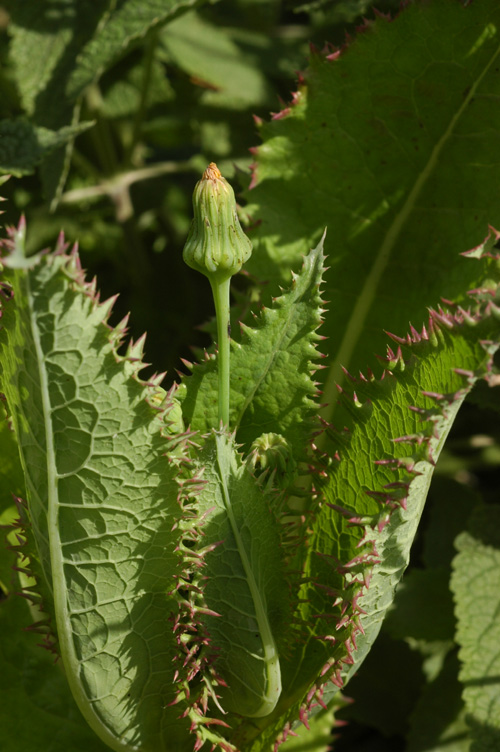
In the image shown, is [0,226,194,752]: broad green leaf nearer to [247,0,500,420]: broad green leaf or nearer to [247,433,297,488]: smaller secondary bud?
[247,433,297,488]: smaller secondary bud

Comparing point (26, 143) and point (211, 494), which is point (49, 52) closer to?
point (26, 143)

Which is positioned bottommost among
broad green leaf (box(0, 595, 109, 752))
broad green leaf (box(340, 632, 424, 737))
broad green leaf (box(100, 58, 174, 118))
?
broad green leaf (box(340, 632, 424, 737))

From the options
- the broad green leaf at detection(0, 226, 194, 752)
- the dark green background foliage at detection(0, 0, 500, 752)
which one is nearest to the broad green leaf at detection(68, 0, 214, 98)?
the dark green background foliage at detection(0, 0, 500, 752)

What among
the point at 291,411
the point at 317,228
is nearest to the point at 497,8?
the point at 317,228

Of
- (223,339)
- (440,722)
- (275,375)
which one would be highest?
(223,339)

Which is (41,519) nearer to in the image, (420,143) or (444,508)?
(420,143)

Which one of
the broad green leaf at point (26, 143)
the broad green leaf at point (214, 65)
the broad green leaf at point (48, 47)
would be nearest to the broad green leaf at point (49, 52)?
the broad green leaf at point (48, 47)

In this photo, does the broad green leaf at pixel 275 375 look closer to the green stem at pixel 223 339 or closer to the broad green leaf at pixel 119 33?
the green stem at pixel 223 339

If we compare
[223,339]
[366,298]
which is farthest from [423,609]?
[223,339]

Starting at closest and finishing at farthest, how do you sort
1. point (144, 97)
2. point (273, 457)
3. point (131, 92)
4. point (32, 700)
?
point (273, 457), point (32, 700), point (144, 97), point (131, 92)
